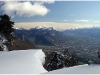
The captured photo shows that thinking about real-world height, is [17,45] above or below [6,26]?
below

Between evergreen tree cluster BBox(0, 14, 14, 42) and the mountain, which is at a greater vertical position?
evergreen tree cluster BBox(0, 14, 14, 42)

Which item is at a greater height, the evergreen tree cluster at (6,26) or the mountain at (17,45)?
the evergreen tree cluster at (6,26)

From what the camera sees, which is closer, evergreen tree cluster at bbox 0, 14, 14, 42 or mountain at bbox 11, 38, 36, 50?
evergreen tree cluster at bbox 0, 14, 14, 42

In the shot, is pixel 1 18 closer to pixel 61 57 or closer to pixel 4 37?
pixel 4 37

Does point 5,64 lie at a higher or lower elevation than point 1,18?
lower

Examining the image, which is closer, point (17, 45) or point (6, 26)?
point (6, 26)

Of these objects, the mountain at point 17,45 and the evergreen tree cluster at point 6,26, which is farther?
the mountain at point 17,45

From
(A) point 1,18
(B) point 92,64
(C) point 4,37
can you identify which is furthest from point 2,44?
(B) point 92,64

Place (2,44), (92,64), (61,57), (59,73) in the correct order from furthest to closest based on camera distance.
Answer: (2,44) → (61,57) → (92,64) → (59,73)
